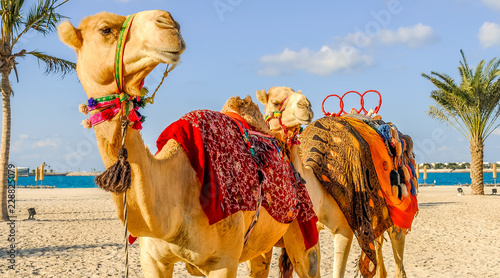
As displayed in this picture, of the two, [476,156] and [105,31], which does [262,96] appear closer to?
[105,31]

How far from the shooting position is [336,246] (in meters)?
5.29

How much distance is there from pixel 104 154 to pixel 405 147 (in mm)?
5529

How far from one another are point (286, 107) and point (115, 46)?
2373mm

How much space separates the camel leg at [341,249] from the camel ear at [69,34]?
143 inches

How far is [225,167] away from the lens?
126 inches

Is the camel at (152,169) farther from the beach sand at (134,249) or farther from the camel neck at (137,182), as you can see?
the beach sand at (134,249)

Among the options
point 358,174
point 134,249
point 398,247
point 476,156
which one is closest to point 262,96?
point 358,174

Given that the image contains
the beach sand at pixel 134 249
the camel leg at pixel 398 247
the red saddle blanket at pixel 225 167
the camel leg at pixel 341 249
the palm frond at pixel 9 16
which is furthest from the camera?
the palm frond at pixel 9 16

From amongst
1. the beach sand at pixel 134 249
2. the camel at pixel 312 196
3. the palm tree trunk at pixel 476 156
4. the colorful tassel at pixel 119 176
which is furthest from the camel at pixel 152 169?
the palm tree trunk at pixel 476 156

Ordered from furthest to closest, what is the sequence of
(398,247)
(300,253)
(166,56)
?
1. (398,247)
2. (300,253)
3. (166,56)

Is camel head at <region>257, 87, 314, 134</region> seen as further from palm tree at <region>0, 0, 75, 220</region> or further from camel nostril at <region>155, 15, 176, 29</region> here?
palm tree at <region>0, 0, 75, 220</region>

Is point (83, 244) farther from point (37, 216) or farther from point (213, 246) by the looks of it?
point (213, 246)

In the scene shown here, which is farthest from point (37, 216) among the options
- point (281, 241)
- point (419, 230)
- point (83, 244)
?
point (281, 241)

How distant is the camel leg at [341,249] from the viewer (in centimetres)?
522
